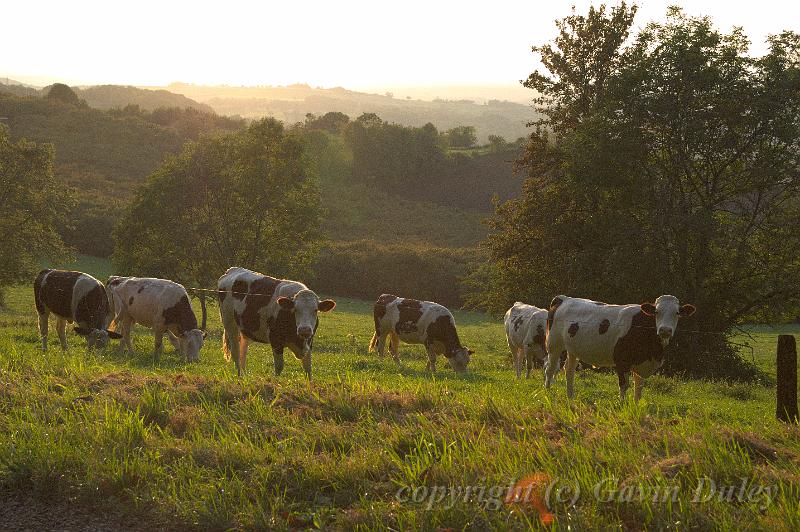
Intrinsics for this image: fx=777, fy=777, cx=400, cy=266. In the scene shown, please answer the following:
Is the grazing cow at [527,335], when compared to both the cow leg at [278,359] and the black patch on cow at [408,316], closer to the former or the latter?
the black patch on cow at [408,316]

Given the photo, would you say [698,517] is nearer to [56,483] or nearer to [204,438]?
[204,438]

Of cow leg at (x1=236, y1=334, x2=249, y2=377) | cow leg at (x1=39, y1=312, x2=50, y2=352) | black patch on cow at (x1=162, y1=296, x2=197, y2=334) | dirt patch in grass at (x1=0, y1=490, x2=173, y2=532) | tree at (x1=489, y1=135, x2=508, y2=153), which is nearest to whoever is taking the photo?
dirt patch in grass at (x1=0, y1=490, x2=173, y2=532)

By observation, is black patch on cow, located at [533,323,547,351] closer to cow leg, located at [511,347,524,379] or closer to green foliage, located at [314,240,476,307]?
cow leg, located at [511,347,524,379]

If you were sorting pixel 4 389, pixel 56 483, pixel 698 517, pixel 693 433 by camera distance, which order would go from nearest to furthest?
pixel 698 517 < pixel 56 483 < pixel 693 433 < pixel 4 389

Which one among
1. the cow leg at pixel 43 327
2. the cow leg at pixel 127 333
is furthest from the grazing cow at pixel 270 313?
the cow leg at pixel 43 327

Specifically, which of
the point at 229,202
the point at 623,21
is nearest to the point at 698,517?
the point at 623,21

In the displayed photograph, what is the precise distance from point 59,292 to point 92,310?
42.9 inches

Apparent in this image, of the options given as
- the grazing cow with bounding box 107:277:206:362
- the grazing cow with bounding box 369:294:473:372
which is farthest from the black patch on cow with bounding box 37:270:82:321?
the grazing cow with bounding box 369:294:473:372

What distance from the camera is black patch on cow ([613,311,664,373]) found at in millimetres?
14477

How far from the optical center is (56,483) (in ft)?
22.9

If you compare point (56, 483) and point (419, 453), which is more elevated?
point (419, 453)

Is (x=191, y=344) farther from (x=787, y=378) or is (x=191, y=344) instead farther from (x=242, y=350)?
(x=787, y=378)

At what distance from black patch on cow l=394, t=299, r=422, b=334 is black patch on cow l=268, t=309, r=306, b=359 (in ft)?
25.0

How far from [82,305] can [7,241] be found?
781 inches
